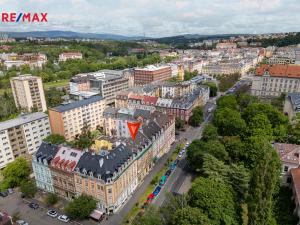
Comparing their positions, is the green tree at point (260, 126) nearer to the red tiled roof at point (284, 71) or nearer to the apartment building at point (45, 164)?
the red tiled roof at point (284, 71)

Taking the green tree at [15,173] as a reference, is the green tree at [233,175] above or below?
above

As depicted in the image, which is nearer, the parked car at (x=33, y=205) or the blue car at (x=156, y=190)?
the parked car at (x=33, y=205)

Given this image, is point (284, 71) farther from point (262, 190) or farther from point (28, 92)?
point (28, 92)

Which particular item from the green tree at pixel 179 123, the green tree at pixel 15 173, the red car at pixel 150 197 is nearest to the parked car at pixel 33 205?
the green tree at pixel 15 173

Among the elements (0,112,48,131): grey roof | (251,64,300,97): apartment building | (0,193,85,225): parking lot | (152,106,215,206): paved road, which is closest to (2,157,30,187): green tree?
(0,193,85,225): parking lot

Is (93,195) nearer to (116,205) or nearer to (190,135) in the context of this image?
(116,205)

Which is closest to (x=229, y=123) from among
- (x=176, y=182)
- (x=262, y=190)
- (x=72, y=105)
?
(x=176, y=182)
